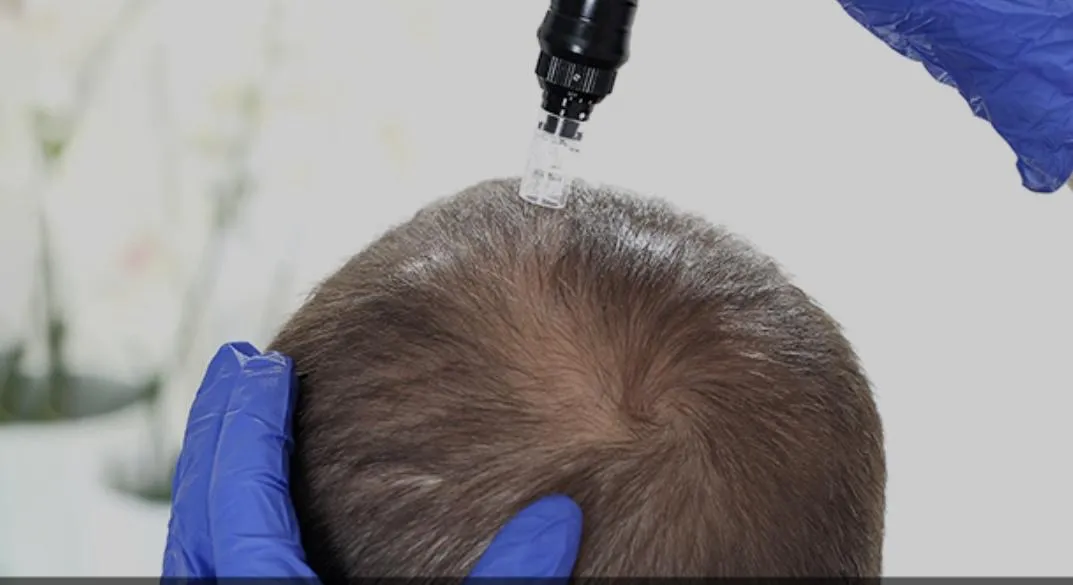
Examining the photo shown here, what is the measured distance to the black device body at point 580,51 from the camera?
2.16 feet

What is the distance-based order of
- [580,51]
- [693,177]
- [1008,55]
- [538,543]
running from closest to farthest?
1. [538,543]
2. [580,51]
3. [1008,55]
4. [693,177]

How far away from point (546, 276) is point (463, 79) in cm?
79

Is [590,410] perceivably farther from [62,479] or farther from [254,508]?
[62,479]

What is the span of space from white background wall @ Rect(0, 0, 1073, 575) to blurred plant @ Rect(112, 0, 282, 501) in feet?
0.04

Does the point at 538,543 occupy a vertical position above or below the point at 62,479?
above

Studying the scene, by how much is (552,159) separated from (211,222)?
2.79ft

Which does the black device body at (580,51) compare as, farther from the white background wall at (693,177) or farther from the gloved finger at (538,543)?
the white background wall at (693,177)

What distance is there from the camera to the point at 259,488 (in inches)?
24.5

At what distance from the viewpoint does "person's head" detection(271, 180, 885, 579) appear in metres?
0.57

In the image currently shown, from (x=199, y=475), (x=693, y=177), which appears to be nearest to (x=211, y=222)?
(x=693, y=177)

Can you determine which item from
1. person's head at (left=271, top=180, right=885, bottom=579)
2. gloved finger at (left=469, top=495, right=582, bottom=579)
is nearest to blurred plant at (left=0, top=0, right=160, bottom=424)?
person's head at (left=271, top=180, right=885, bottom=579)

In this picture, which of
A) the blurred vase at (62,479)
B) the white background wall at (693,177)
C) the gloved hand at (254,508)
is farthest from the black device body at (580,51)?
the blurred vase at (62,479)

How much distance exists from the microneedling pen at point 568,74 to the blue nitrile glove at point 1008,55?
0.30 metres

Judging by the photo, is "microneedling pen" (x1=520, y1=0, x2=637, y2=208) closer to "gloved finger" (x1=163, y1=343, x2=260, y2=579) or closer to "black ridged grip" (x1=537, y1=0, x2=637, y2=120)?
"black ridged grip" (x1=537, y1=0, x2=637, y2=120)
